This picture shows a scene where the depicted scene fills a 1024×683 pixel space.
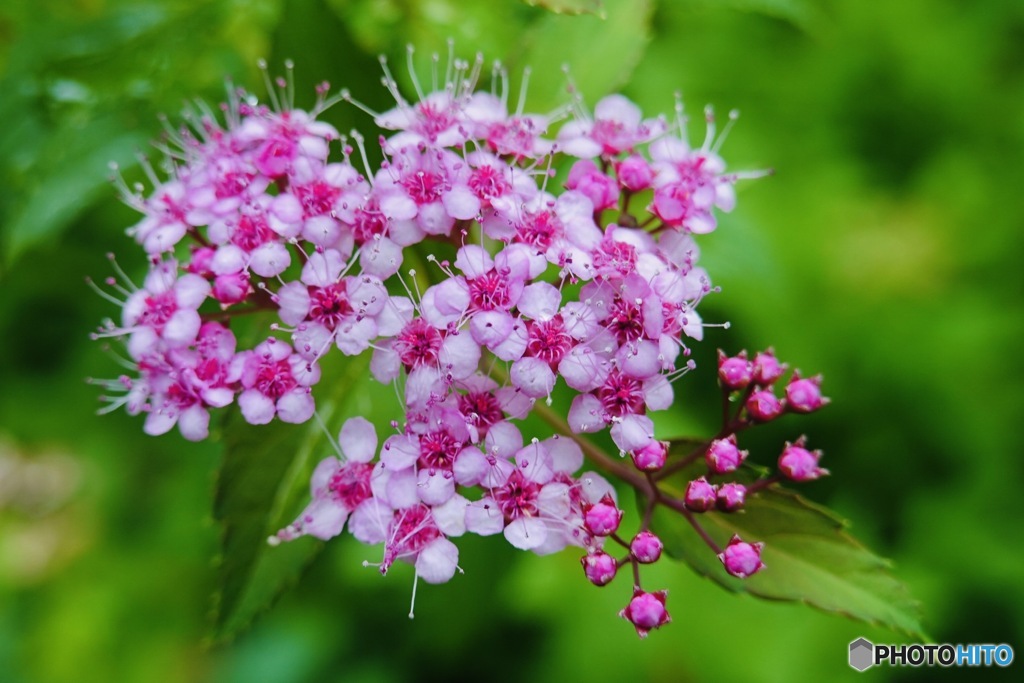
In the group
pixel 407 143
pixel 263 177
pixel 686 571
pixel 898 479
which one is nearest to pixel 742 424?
pixel 407 143

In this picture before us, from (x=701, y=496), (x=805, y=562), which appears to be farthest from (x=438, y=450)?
(x=805, y=562)

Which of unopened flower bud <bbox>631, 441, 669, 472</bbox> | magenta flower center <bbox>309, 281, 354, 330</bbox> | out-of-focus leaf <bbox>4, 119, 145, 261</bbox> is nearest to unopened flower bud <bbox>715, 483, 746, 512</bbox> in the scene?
unopened flower bud <bbox>631, 441, 669, 472</bbox>

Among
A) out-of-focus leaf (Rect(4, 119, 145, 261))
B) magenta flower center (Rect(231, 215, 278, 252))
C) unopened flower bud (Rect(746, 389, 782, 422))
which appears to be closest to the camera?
unopened flower bud (Rect(746, 389, 782, 422))

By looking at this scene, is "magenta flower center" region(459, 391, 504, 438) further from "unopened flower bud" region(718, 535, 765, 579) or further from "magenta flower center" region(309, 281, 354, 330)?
"unopened flower bud" region(718, 535, 765, 579)

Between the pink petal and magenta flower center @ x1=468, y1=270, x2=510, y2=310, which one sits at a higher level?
magenta flower center @ x1=468, y1=270, x2=510, y2=310

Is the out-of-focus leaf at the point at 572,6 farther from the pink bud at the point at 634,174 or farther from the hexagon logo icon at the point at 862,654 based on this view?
the hexagon logo icon at the point at 862,654

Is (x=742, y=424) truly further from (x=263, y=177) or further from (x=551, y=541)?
(x=263, y=177)
